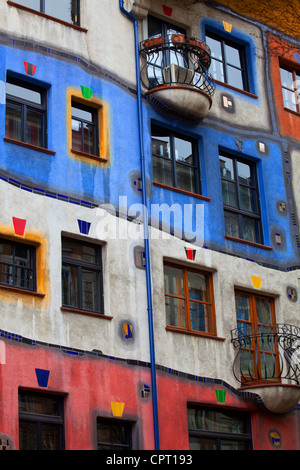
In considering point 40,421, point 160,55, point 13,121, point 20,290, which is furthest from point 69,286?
point 160,55

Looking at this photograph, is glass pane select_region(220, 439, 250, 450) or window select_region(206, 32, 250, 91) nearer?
glass pane select_region(220, 439, 250, 450)

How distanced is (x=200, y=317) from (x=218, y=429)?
7.74 feet

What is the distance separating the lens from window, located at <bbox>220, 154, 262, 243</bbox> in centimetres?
2128

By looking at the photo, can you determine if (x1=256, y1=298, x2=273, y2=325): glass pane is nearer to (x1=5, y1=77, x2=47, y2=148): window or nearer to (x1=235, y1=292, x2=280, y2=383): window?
(x1=235, y1=292, x2=280, y2=383): window

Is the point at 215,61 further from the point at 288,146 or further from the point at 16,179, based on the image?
the point at 16,179

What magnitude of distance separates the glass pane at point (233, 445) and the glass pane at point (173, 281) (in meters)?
3.15

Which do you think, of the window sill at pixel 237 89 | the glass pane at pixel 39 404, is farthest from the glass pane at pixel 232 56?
the glass pane at pixel 39 404

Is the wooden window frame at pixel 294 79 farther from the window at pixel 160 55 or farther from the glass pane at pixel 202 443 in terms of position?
the glass pane at pixel 202 443

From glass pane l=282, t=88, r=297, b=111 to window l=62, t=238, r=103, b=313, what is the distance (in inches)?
322

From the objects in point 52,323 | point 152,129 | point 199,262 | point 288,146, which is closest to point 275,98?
point 288,146

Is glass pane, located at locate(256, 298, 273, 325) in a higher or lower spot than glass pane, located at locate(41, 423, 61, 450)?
higher

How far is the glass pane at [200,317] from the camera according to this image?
19.5 meters

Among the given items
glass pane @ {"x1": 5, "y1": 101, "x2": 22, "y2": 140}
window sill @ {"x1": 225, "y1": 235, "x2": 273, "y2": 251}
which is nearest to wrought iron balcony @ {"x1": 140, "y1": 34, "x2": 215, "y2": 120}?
window sill @ {"x1": 225, "y1": 235, "x2": 273, "y2": 251}

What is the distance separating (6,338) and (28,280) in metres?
1.45
